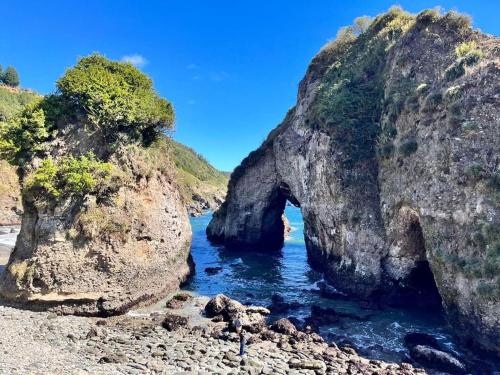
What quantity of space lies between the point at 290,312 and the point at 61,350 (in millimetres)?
16807

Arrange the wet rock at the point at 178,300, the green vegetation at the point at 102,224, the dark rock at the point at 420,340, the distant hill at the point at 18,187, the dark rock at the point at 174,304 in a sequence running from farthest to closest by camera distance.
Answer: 1. the distant hill at the point at 18,187
2. the wet rock at the point at 178,300
3. the dark rock at the point at 174,304
4. the green vegetation at the point at 102,224
5. the dark rock at the point at 420,340

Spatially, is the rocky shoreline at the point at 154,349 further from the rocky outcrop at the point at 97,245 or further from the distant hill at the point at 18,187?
the distant hill at the point at 18,187

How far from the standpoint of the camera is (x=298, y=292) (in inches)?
1387

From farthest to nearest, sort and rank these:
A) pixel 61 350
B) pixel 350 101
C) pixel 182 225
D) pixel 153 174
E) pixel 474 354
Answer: pixel 350 101
pixel 182 225
pixel 153 174
pixel 474 354
pixel 61 350

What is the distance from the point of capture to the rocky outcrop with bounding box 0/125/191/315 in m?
25.5

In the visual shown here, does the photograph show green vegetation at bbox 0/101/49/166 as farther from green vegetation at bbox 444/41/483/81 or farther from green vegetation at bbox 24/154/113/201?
green vegetation at bbox 444/41/483/81

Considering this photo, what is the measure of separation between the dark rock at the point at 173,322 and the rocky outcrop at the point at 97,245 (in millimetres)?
3944

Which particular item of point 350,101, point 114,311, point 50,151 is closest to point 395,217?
point 350,101

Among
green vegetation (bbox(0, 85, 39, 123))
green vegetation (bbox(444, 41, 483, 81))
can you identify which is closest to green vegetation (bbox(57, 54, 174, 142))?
green vegetation (bbox(444, 41, 483, 81))

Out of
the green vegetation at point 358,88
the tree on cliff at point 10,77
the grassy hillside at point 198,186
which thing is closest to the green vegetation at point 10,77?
the tree on cliff at point 10,77

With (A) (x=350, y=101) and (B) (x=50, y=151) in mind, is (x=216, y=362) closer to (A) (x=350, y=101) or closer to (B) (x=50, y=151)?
(B) (x=50, y=151)

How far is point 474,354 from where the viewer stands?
22031mm

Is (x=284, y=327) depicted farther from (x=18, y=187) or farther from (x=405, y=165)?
(x=18, y=187)

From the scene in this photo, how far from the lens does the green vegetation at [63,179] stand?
1062 inches
